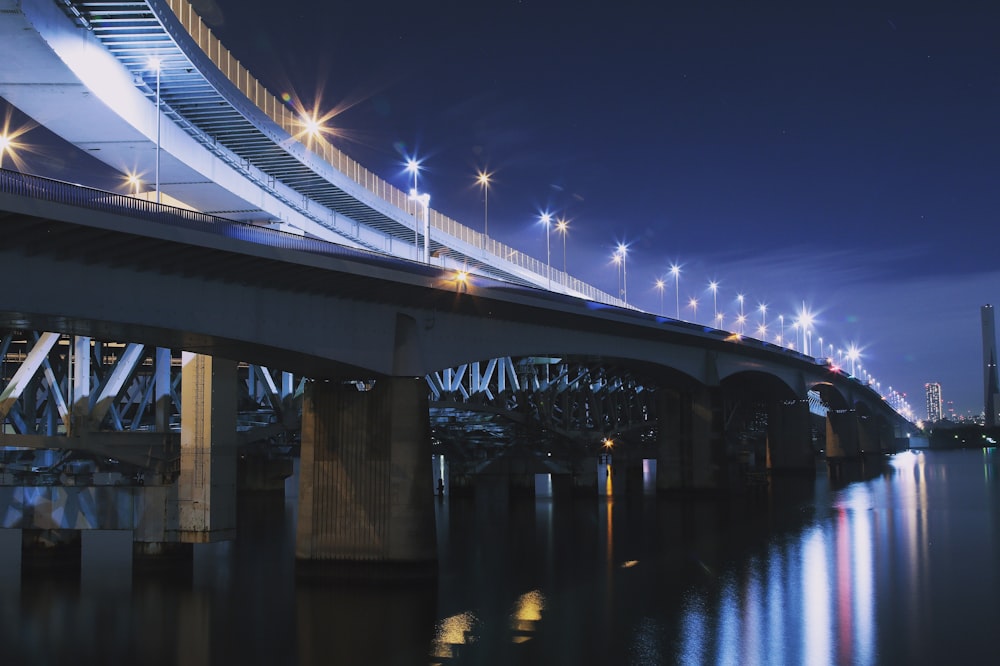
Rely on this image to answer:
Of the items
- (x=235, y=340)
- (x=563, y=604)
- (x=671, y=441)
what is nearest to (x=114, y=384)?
(x=235, y=340)

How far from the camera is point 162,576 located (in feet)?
115

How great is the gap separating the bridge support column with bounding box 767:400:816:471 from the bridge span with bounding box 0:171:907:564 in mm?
50818

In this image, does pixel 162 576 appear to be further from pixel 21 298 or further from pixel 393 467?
pixel 21 298

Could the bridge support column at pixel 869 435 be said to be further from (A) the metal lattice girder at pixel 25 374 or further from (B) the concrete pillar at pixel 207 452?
(A) the metal lattice girder at pixel 25 374

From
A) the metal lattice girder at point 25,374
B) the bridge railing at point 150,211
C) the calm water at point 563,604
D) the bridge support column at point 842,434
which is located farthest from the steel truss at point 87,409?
the bridge support column at point 842,434

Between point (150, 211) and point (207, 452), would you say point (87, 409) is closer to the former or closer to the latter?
point (207, 452)

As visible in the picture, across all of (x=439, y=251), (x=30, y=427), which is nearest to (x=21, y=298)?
(x=30, y=427)

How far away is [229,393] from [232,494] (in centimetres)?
344

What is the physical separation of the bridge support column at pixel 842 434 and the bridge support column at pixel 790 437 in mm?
30562

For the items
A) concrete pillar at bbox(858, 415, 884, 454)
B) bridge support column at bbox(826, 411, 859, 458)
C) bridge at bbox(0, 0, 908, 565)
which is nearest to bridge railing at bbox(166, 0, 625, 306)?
bridge at bbox(0, 0, 908, 565)

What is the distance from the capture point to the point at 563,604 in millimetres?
30594

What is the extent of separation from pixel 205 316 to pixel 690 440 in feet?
156

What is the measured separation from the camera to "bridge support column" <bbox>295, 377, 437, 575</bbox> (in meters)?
31.9

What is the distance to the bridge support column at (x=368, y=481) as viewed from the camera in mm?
31859
